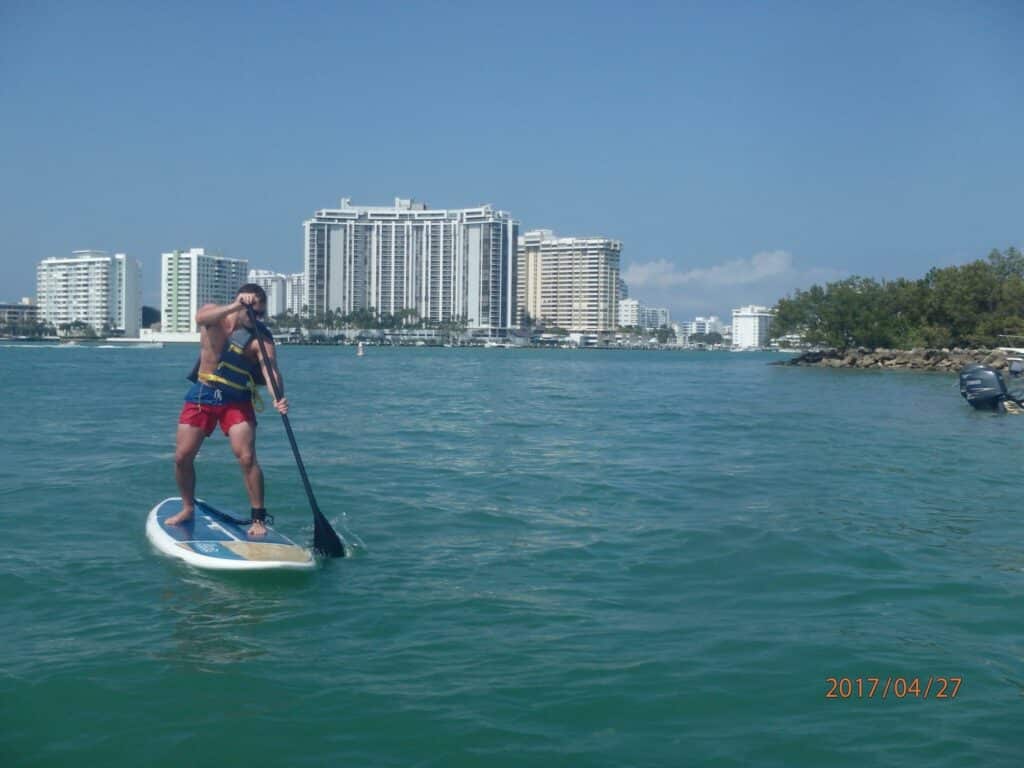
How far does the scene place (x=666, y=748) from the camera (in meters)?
4.08

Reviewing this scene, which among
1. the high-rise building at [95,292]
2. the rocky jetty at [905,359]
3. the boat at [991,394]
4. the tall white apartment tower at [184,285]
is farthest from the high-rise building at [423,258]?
the boat at [991,394]

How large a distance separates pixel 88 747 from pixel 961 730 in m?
3.88

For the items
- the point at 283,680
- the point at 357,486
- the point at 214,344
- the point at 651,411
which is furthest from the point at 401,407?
the point at 283,680

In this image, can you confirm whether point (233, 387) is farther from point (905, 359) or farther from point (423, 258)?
point (423, 258)

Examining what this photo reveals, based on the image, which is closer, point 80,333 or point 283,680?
point 283,680

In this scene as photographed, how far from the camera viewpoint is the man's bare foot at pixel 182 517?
7.39 meters

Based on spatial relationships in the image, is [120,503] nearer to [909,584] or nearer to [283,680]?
[283,680]

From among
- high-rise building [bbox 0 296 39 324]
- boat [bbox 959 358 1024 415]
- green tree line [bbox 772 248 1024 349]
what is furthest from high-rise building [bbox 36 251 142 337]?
boat [bbox 959 358 1024 415]

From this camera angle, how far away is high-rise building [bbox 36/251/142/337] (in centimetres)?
18288

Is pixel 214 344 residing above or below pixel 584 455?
above

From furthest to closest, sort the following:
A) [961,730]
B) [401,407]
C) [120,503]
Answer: [401,407]
[120,503]
[961,730]

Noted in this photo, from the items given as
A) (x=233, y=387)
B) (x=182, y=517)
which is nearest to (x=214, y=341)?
(x=233, y=387)

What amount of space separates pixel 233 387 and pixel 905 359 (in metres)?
66.9

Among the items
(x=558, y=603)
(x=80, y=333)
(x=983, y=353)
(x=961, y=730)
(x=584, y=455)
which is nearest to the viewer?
(x=961, y=730)
